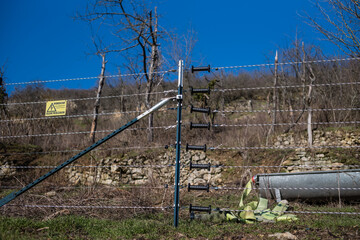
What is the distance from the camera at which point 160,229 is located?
3766 mm

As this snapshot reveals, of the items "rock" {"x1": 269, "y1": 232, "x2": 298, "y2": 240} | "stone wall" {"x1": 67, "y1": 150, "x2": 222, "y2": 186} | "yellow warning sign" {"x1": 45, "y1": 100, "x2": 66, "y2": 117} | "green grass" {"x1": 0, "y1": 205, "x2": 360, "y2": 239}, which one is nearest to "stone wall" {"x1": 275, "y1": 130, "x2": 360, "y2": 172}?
"stone wall" {"x1": 67, "y1": 150, "x2": 222, "y2": 186}

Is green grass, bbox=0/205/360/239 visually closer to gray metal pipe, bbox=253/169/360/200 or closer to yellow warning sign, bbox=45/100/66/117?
yellow warning sign, bbox=45/100/66/117

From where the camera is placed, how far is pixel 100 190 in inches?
233

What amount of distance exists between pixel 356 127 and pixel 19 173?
11975 millimetres

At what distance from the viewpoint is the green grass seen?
11.3 ft

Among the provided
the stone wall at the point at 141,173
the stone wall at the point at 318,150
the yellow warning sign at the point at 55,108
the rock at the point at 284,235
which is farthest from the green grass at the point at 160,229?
the stone wall at the point at 141,173

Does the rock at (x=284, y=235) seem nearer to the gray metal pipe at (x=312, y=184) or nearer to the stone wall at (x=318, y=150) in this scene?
the gray metal pipe at (x=312, y=184)

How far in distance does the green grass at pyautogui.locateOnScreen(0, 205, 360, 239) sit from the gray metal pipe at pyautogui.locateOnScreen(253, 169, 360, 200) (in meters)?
2.20

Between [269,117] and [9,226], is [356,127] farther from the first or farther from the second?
[9,226]

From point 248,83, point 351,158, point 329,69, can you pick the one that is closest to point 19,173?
point 351,158

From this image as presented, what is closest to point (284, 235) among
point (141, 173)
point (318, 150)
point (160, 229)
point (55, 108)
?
point (160, 229)

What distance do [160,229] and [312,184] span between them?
3.85 metres

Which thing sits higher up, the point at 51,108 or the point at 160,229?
the point at 51,108

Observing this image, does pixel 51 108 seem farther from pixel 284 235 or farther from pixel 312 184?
pixel 312 184
